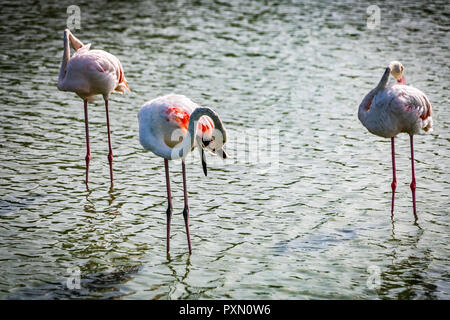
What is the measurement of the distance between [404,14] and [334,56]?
451 cm

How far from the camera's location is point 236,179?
8.61m

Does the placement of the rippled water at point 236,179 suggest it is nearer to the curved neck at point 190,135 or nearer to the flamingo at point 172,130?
the flamingo at point 172,130

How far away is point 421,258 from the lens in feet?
21.4

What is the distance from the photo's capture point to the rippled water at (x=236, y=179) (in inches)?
244

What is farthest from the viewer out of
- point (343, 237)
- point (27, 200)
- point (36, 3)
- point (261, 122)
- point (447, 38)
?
point (36, 3)

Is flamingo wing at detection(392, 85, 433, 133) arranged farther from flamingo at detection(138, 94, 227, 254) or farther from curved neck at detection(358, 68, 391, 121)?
flamingo at detection(138, 94, 227, 254)

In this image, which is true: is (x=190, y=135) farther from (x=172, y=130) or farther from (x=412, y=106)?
(x=412, y=106)

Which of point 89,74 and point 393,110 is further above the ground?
point 89,74

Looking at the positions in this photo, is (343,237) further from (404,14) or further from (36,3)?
(36,3)

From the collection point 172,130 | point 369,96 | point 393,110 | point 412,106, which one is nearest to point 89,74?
point 172,130

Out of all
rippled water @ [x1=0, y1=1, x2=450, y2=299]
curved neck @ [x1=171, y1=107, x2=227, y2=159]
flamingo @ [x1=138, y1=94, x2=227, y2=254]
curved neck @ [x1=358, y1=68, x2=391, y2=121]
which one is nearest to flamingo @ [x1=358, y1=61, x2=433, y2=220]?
curved neck @ [x1=358, y1=68, x2=391, y2=121]

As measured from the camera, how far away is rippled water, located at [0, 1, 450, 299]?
6.20m
